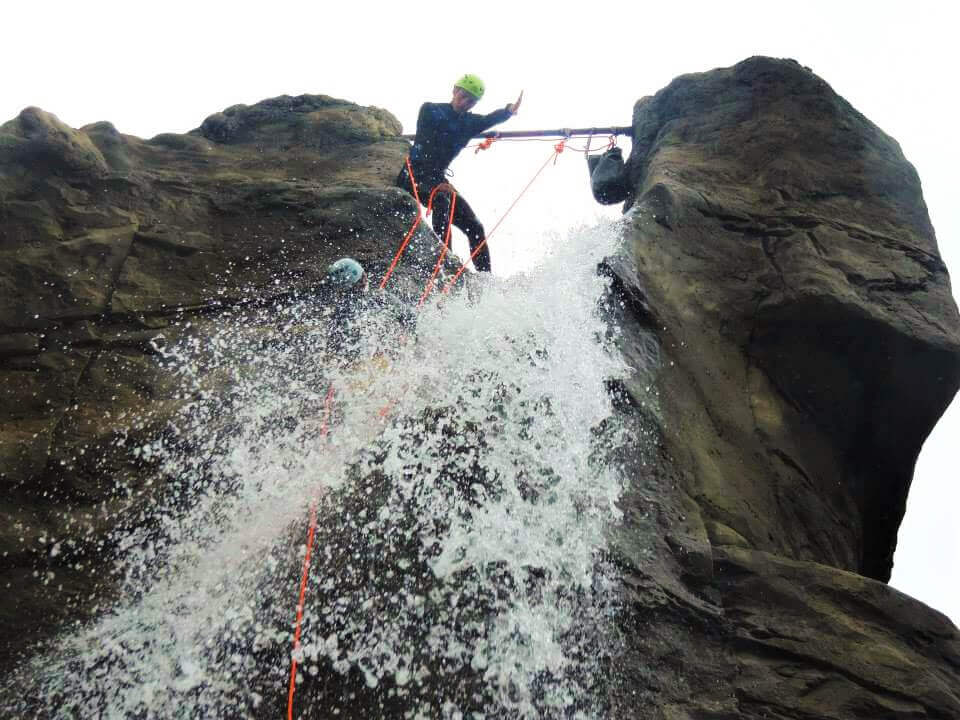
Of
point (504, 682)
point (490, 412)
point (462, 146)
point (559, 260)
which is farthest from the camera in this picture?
point (462, 146)

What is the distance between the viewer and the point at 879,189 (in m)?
6.41

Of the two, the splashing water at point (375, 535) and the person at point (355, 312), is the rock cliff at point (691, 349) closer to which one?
the splashing water at point (375, 535)

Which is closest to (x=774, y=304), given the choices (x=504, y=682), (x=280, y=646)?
(x=504, y=682)

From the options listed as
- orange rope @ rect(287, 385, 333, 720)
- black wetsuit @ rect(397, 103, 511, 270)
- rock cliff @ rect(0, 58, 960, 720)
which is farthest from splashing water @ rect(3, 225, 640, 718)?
black wetsuit @ rect(397, 103, 511, 270)

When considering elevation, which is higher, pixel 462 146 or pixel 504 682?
pixel 462 146

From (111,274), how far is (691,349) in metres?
4.65

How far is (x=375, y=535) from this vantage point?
398 centimetres

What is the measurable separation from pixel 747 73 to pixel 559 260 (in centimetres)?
326

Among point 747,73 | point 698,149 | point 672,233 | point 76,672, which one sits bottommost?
point 76,672

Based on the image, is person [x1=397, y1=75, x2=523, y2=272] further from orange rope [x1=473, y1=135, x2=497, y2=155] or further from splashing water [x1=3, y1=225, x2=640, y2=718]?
splashing water [x1=3, y1=225, x2=640, y2=718]

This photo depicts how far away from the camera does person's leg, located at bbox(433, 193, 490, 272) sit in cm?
693

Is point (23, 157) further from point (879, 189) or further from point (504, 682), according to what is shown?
point (879, 189)

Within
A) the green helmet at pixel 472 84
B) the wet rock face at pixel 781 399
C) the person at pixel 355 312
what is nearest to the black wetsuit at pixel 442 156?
the green helmet at pixel 472 84

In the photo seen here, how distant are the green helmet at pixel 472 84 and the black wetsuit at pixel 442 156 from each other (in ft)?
0.67
